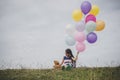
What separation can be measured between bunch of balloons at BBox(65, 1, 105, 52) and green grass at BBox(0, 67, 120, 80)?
1253 millimetres

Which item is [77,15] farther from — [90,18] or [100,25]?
[100,25]

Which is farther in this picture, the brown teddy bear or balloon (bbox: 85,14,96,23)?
the brown teddy bear

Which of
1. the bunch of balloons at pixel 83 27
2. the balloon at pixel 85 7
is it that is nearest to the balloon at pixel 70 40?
the bunch of balloons at pixel 83 27

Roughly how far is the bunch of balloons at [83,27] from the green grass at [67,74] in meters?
1.25

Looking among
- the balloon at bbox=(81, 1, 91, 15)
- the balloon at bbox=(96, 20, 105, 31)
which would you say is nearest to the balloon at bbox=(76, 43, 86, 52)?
the balloon at bbox=(96, 20, 105, 31)

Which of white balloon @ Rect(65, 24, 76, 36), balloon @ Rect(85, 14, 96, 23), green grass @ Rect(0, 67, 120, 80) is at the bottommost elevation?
green grass @ Rect(0, 67, 120, 80)

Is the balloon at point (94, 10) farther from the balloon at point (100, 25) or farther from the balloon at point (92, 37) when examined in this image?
the balloon at point (92, 37)

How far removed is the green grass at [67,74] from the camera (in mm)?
6331

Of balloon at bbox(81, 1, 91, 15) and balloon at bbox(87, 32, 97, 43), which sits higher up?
balloon at bbox(81, 1, 91, 15)

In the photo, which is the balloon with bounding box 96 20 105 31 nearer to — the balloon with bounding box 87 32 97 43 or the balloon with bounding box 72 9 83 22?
the balloon with bounding box 87 32 97 43

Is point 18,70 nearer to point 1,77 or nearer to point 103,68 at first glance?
point 1,77

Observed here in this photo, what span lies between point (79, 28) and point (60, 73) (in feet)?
6.51

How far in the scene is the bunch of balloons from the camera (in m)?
7.74

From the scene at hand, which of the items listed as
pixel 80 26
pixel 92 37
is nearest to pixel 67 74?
pixel 92 37
